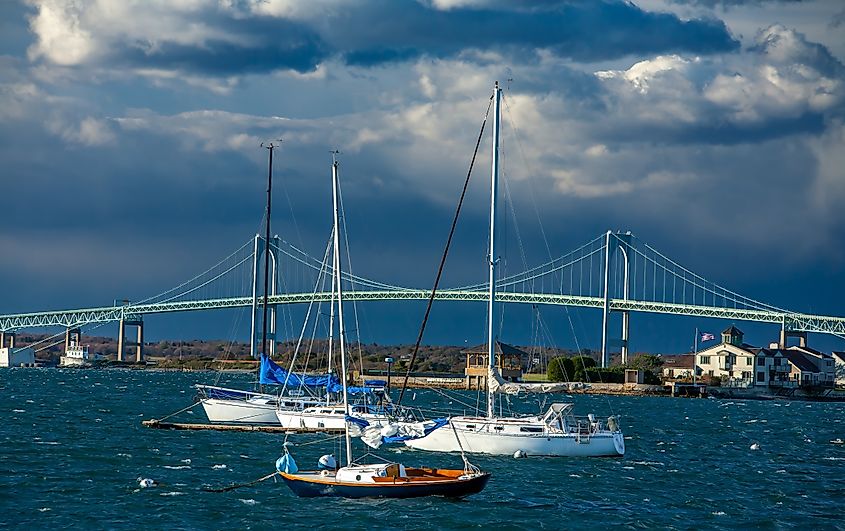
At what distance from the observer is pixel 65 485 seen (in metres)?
26.7

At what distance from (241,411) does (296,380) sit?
2.68 m

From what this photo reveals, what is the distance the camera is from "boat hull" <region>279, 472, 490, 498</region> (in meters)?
23.7

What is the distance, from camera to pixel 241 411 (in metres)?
43.9

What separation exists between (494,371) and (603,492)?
25.4 ft

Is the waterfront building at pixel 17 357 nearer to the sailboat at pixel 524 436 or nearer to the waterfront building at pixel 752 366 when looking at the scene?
the waterfront building at pixel 752 366

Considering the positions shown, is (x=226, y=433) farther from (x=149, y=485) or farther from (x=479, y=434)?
(x=149, y=485)

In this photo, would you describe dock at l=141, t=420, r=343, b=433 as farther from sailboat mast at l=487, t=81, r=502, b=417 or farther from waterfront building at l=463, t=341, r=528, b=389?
waterfront building at l=463, t=341, r=528, b=389

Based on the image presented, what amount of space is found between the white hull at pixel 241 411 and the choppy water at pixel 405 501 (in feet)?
9.10

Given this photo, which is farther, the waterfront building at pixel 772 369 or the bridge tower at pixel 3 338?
the bridge tower at pixel 3 338

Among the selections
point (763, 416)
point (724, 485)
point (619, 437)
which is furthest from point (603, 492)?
point (763, 416)

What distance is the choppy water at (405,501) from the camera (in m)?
23.3

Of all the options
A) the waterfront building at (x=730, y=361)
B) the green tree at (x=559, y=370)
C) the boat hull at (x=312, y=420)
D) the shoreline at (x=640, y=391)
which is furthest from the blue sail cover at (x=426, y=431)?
the waterfront building at (x=730, y=361)

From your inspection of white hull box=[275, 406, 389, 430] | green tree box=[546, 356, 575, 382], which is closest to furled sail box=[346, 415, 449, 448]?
white hull box=[275, 406, 389, 430]

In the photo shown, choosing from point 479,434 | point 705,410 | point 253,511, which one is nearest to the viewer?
point 253,511
